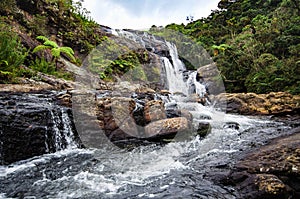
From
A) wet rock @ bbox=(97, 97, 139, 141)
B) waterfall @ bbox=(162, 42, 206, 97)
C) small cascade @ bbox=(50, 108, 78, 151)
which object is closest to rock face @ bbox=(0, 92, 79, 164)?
small cascade @ bbox=(50, 108, 78, 151)

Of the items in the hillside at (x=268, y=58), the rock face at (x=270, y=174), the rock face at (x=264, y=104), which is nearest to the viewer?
the rock face at (x=270, y=174)

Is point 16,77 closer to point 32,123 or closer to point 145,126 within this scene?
point 32,123

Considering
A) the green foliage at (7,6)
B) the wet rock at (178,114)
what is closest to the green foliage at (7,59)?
the green foliage at (7,6)

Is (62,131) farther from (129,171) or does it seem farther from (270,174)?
(270,174)

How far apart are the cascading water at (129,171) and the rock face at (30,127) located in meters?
0.09

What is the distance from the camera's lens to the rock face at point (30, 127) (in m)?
4.54

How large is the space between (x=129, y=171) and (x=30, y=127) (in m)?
2.38

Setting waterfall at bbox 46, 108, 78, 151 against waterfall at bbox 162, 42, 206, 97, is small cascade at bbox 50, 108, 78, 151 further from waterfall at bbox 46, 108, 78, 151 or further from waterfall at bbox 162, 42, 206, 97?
waterfall at bbox 162, 42, 206, 97

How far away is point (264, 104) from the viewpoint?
33.4 feet

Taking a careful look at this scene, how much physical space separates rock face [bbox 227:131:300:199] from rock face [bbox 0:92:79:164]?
3798 mm

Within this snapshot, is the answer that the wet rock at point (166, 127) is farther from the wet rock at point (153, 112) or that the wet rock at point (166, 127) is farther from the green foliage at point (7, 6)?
the green foliage at point (7, 6)

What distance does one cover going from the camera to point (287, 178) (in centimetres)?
296

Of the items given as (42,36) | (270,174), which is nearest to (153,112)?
(270,174)

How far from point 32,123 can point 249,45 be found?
1362cm
